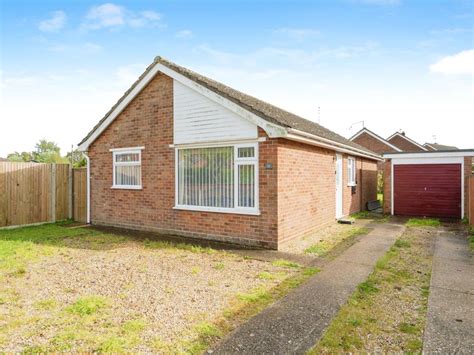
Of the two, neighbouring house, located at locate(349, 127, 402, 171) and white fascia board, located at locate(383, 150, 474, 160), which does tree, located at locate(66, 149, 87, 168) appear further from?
neighbouring house, located at locate(349, 127, 402, 171)

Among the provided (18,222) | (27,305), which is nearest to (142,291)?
(27,305)

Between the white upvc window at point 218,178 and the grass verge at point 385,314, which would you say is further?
the white upvc window at point 218,178

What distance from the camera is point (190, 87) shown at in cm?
890

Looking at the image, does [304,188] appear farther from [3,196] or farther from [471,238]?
[3,196]

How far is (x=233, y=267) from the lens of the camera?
6.21 m

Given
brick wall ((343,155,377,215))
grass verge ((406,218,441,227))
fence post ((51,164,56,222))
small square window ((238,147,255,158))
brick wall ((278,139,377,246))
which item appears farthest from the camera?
brick wall ((343,155,377,215))

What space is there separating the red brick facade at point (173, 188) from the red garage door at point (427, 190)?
4.70 m

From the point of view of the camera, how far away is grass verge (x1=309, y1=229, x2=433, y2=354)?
11.0ft

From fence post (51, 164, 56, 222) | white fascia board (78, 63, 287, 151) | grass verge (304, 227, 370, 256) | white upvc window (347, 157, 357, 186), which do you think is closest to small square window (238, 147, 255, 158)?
white fascia board (78, 63, 287, 151)

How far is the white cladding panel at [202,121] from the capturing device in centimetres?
806

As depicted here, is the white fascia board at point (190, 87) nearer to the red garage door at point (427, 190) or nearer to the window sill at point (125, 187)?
the window sill at point (125, 187)

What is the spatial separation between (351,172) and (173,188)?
8547 mm

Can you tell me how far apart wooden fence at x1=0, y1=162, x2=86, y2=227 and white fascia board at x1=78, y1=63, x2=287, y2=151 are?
62.7 inches

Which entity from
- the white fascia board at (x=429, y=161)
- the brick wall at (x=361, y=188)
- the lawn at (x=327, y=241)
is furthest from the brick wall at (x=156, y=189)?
the white fascia board at (x=429, y=161)
